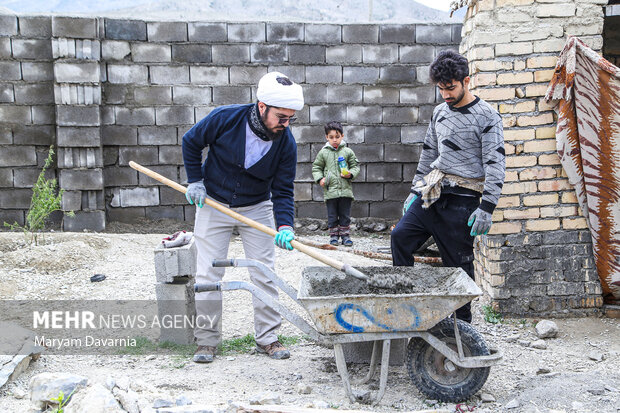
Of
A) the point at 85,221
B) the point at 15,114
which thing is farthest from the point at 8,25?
the point at 85,221

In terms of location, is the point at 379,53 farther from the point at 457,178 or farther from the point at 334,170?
the point at 457,178

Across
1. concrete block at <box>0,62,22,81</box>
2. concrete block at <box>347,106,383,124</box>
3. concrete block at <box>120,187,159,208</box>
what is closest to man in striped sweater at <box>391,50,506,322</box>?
concrete block at <box>347,106,383,124</box>

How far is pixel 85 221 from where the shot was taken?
775 centimetres

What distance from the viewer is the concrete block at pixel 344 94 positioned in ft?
26.5

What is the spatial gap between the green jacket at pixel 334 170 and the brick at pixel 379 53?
1230 millimetres

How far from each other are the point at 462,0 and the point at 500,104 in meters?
0.98

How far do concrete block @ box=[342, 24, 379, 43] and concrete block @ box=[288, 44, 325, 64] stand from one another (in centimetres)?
35

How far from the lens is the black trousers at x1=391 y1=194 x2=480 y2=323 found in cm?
404

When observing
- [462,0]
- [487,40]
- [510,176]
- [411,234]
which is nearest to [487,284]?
[510,176]

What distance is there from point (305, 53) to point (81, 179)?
317 cm

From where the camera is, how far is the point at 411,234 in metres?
4.13

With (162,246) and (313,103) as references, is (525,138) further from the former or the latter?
(313,103)

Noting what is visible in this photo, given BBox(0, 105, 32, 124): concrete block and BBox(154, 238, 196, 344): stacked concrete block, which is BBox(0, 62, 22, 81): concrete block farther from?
BBox(154, 238, 196, 344): stacked concrete block

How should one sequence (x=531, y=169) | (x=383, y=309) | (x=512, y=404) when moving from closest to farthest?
(x=383, y=309)
(x=512, y=404)
(x=531, y=169)
